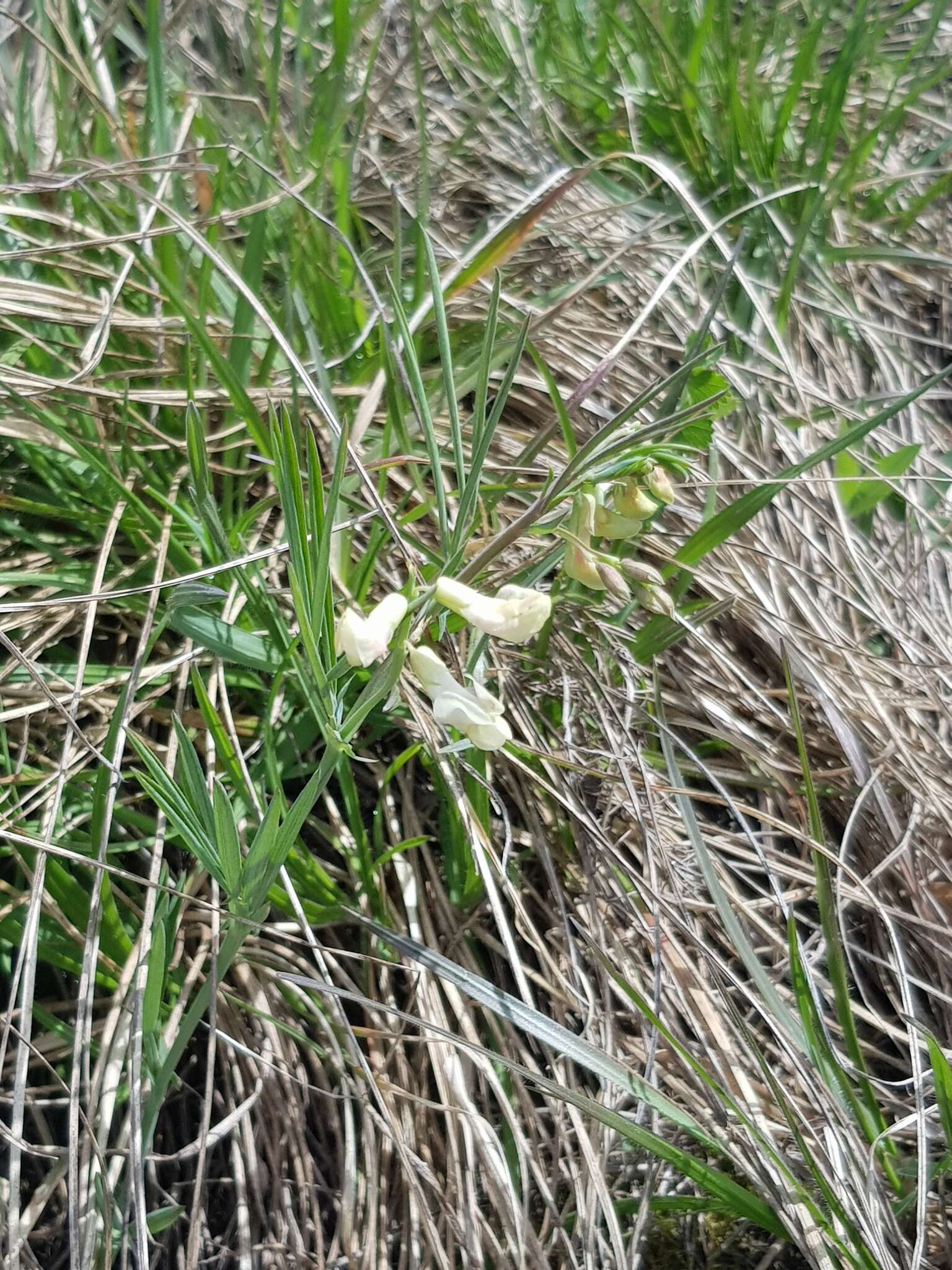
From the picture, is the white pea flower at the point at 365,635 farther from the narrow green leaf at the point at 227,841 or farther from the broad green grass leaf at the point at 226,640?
the broad green grass leaf at the point at 226,640

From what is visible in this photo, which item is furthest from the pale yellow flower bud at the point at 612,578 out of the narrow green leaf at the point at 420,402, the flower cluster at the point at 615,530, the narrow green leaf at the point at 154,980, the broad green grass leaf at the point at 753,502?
the narrow green leaf at the point at 154,980

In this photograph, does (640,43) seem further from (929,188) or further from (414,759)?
(414,759)

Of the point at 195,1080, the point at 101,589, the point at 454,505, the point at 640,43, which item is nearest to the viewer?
the point at 195,1080

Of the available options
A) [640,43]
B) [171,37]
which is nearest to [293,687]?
[171,37]

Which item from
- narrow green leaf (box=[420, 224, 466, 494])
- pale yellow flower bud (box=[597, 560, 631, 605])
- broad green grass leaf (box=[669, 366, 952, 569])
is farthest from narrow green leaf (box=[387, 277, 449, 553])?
broad green grass leaf (box=[669, 366, 952, 569])

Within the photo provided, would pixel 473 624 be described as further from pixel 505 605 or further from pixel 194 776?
pixel 194 776

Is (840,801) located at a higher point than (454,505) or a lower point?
lower

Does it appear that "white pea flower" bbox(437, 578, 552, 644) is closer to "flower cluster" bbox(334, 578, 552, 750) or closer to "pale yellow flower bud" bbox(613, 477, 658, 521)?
"flower cluster" bbox(334, 578, 552, 750)

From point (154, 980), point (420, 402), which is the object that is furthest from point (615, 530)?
point (154, 980)
